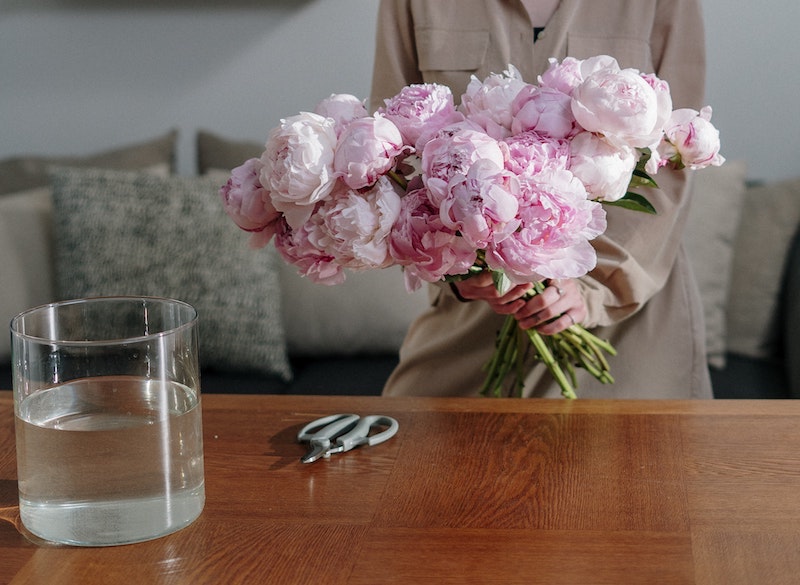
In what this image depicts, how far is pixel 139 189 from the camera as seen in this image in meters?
2.37

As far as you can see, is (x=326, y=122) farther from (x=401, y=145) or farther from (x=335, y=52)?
(x=335, y=52)

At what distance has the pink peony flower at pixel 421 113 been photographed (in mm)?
812

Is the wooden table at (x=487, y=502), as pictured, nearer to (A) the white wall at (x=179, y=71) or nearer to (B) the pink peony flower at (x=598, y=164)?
(B) the pink peony flower at (x=598, y=164)

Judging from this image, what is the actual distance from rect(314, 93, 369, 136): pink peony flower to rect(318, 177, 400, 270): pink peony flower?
0.06 meters

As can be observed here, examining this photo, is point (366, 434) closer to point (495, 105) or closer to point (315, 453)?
point (315, 453)

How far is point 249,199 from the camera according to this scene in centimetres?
85

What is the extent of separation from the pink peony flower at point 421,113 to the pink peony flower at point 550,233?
4.4 inches

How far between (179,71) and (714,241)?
5.03 feet

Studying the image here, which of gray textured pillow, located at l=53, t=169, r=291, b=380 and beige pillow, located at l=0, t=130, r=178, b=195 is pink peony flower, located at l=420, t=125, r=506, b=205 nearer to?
gray textured pillow, located at l=53, t=169, r=291, b=380

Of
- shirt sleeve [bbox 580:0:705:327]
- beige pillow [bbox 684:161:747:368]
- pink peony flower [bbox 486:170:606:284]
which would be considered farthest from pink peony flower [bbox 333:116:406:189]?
beige pillow [bbox 684:161:747:368]

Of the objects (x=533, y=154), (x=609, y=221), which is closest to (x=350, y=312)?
(x=609, y=221)

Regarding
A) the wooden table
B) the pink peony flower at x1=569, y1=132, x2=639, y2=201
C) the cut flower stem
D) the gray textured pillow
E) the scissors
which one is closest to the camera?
the wooden table

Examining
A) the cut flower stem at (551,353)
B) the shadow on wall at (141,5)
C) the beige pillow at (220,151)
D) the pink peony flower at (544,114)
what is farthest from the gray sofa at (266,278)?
the pink peony flower at (544,114)

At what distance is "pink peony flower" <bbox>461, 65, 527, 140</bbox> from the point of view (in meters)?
0.82
